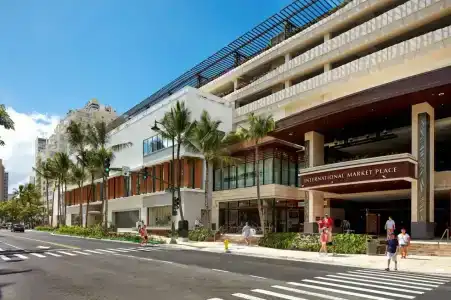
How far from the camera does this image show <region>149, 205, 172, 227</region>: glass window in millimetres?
48388

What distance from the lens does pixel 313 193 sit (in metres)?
33.9

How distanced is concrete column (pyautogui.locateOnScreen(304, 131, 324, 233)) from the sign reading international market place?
1659 mm

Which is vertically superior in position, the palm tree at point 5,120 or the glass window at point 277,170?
the palm tree at point 5,120

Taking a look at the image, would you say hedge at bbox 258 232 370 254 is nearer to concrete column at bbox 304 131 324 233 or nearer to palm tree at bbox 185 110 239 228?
concrete column at bbox 304 131 324 233

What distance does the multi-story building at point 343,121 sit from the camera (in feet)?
88.5

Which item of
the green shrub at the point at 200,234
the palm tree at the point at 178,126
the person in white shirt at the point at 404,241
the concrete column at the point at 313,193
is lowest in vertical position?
the green shrub at the point at 200,234

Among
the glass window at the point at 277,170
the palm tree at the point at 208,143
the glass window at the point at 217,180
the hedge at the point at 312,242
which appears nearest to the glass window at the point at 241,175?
the palm tree at the point at 208,143

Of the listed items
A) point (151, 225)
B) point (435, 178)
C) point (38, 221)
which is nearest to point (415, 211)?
point (435, 178)

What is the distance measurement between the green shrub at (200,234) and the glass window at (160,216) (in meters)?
9.03

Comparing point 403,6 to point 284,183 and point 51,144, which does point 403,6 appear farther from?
point 51,144

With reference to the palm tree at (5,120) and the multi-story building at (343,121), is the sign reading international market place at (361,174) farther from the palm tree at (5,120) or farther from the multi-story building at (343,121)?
the palm tree at (5,120)

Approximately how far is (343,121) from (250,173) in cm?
1300

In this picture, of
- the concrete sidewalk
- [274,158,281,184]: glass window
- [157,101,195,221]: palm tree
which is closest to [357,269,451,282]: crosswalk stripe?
the concrete sidewalk

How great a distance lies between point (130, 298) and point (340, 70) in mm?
36871
